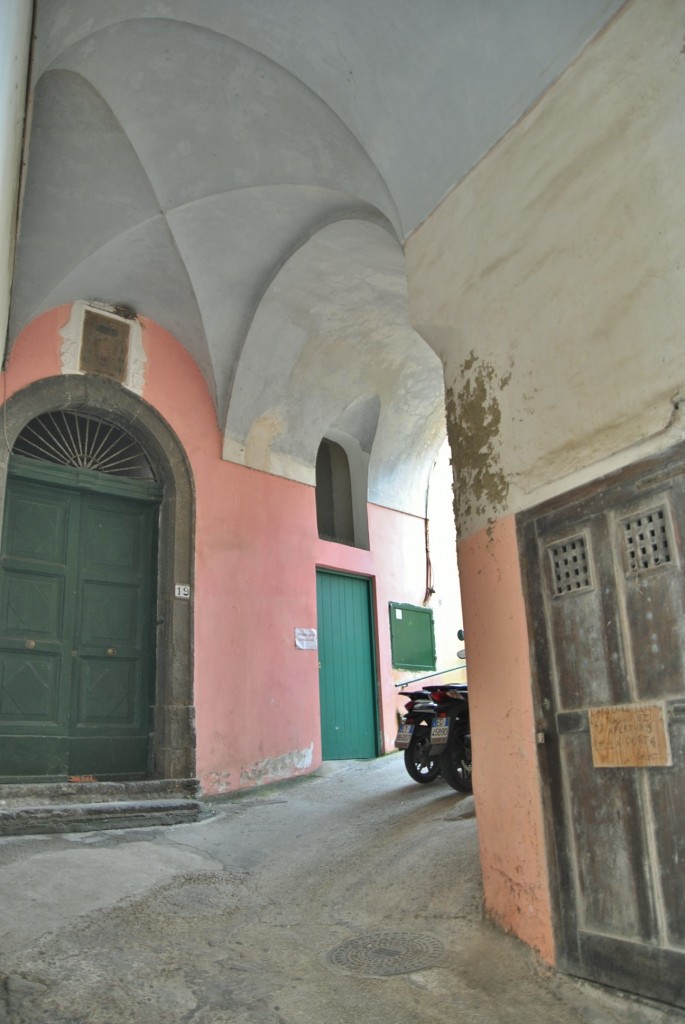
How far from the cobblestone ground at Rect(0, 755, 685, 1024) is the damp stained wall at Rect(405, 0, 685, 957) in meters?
0.41

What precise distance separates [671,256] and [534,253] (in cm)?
87

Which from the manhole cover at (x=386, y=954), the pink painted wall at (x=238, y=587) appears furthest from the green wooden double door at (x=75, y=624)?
the manhole cover at (x=386, y=954)

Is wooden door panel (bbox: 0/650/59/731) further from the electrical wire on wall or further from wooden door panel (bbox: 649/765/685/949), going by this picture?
wooden door panel (bbox: 649/765/685/949)

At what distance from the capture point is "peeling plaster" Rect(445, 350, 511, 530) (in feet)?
13.6

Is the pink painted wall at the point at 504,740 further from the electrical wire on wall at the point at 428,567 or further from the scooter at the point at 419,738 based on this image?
the electrical wire on wall at the point at 428,567

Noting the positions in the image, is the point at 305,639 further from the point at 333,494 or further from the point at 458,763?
the point at 458,763

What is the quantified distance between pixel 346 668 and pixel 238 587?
2.12 meters

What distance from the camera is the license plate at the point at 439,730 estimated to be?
20.7 ft

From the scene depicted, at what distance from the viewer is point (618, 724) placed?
324 cm

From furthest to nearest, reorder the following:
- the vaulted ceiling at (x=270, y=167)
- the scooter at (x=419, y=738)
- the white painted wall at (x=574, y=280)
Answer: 1. the scooter at (x=419, y=738)
2. the vaulted ceiling at (x=270, y=167)
3. the white painted wall at (x=574, y=280)

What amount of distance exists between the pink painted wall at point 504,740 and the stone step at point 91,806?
10.9 feet

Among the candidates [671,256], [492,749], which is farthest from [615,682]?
[671,256]

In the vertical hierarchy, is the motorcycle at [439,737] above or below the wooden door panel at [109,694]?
below

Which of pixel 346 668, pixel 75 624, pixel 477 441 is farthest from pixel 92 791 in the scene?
pixel 477 441
